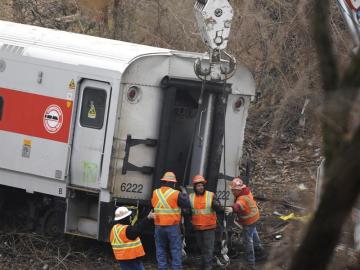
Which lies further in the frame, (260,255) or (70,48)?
(260,255)

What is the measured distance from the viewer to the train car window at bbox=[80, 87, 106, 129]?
12.9m

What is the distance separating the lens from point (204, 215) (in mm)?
12617

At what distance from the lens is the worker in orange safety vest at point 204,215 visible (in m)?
12.5

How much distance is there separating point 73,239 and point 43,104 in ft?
7.60

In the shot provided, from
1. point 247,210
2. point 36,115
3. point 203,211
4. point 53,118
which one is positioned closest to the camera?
point 203,211

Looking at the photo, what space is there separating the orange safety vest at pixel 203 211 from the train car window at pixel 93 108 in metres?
1.77

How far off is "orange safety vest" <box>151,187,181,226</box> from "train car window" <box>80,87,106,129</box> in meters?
1.46

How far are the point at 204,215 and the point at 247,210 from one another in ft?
2.64

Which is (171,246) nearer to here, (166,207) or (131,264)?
(166,207)

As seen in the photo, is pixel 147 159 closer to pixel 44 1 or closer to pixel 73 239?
pixel 73 239

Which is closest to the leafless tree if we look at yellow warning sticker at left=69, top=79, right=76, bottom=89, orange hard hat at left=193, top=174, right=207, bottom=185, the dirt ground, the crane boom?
orange hard hat at left=193, top=174, right=207, bottom=185

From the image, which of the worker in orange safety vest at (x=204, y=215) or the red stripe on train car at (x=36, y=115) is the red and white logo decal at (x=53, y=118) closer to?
Answer: the red stripe on train car at (x=36, y=115)

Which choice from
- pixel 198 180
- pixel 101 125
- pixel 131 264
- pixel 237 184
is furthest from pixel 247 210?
pixel 131 264

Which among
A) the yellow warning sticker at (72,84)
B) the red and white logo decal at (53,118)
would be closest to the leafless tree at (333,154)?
the yellow warning sticker at (72,84)
